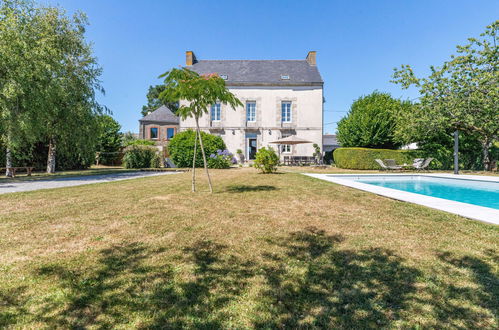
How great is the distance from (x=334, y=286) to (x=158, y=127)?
32.0m

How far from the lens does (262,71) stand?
25.7 meters

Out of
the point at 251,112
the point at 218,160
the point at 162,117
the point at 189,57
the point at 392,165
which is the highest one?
the point at 189,57

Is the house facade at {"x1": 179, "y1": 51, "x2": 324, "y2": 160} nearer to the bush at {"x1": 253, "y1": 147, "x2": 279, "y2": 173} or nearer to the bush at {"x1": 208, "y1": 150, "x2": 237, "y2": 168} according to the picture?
the bush at {"x1": 208, "y1": 150, "x2": 237, "y2": 168}

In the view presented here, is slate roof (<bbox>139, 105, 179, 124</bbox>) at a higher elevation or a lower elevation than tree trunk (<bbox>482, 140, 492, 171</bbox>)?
higher

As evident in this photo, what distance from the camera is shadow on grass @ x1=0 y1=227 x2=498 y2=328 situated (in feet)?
5.76

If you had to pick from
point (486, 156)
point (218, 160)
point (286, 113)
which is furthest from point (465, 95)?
point (218, 160)

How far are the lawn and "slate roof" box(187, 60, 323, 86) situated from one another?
71.3 ft

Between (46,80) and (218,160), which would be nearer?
(46,80)

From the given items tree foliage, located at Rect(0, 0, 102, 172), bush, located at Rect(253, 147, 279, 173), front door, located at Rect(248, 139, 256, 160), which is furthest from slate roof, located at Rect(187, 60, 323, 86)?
bush, located at Rect(253, 147, 279, 173)

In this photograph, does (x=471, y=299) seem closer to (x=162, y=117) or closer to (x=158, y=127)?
(x=158, y=127)

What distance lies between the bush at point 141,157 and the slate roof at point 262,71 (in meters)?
9.42

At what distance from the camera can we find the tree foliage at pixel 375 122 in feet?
61.5

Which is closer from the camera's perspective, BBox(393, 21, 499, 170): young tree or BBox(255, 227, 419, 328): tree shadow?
BBox(255, 227, 419, 328): tree shadow

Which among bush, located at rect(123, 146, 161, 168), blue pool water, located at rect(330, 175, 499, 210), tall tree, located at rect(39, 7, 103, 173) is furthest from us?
bush, located at rect(123, 146, 161, 168)
